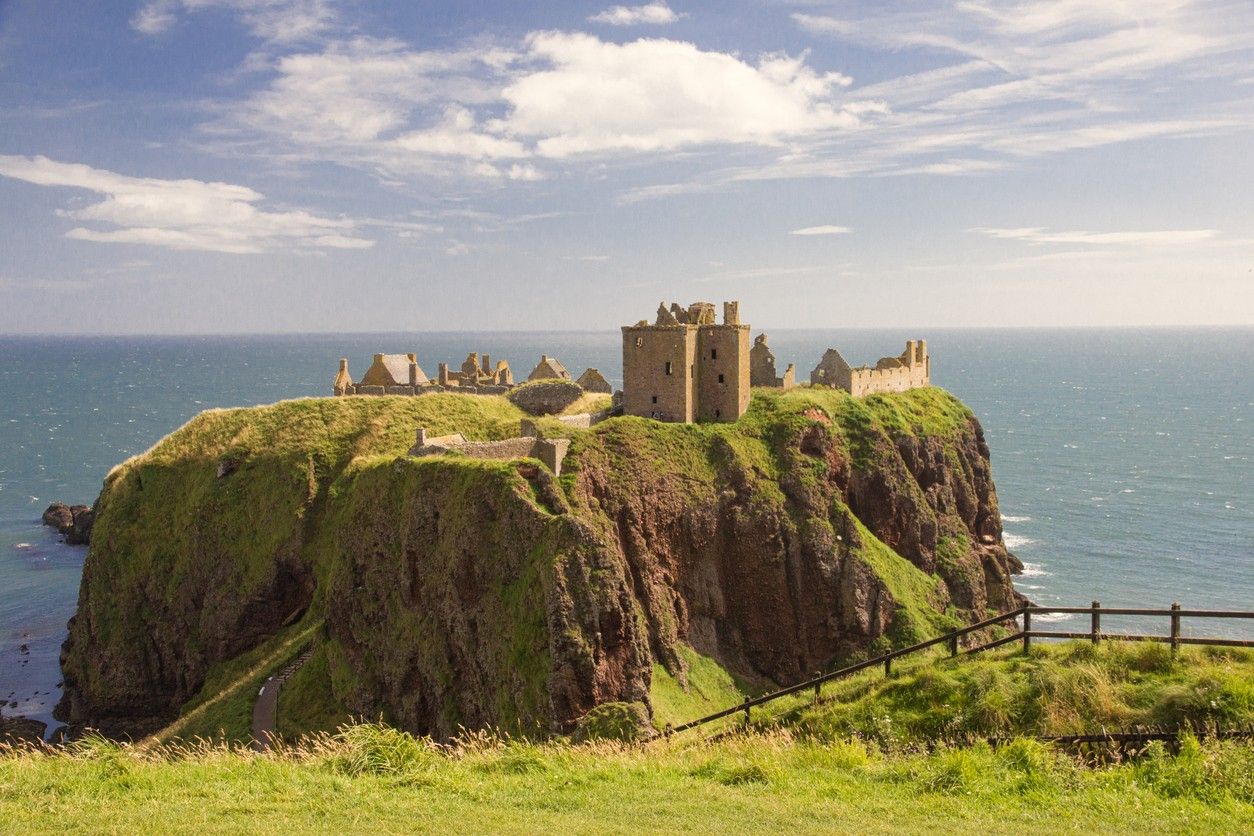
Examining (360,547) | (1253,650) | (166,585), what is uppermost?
(1253,650)

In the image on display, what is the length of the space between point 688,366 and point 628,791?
39209 millimetres

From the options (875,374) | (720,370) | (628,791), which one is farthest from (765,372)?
(628,791)

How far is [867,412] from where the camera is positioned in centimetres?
6191

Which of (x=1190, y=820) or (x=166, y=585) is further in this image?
(x=166, y=585)

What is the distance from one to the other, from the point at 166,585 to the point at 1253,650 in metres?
56.6

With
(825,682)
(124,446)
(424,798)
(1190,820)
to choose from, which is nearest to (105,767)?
(424,798)

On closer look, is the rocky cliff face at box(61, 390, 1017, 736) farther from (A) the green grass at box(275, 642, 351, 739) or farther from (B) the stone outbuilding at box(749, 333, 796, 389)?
(B) the stone outbuilding at box(749, 333, 796, 389)

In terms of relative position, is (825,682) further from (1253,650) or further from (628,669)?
(628,669)

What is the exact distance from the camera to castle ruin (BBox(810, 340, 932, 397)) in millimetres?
66562

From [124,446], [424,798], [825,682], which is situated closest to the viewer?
[424,798]

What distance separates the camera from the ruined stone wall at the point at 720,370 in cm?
5531

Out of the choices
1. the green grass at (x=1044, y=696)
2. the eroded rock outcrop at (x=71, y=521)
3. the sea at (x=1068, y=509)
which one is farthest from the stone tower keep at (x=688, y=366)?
the eroded rock outcrop at (x=71, y=521)

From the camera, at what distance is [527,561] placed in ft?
130

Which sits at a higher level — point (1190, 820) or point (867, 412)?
point (867, 412)
